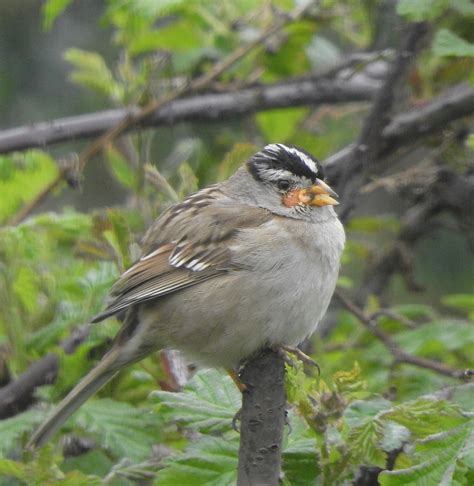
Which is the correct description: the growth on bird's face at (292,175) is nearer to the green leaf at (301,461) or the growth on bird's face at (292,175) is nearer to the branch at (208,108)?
the branch at (208,108)

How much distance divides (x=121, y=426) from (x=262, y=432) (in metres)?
0.56

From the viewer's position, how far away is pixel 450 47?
2980mm

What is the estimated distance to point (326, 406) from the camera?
2.16 metres

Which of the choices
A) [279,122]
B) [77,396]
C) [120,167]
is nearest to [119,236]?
[77,396]

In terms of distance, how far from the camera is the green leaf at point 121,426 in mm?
2578

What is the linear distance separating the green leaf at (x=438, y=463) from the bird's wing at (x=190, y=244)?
39.4 inches

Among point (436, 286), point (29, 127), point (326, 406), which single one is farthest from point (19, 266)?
point (436, 286)

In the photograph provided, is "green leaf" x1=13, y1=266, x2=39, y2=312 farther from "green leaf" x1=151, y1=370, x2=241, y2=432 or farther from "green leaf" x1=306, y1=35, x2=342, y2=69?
"green leaf" x1=306, y1=35, x2=342, y2=69

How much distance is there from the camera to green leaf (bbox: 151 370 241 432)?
234cm

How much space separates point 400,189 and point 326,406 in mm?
1726

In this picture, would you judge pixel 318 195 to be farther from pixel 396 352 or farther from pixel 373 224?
pixel 373 224

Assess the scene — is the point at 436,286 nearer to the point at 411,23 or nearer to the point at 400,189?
the point at 400,189

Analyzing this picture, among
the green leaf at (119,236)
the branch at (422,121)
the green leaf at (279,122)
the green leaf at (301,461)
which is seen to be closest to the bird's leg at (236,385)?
the green leaf at (301,461)

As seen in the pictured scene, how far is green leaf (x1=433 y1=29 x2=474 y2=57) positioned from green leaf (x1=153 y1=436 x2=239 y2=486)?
1215mm
